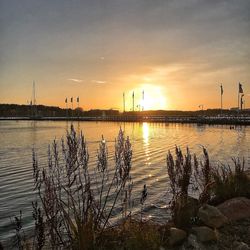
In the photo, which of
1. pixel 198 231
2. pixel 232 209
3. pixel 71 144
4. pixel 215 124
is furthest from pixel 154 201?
pixel 215 124

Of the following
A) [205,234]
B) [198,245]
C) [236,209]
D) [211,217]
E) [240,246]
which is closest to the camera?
[240,246]

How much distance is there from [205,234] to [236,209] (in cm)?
194

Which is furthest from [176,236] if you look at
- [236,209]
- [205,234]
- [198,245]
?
[236,209]

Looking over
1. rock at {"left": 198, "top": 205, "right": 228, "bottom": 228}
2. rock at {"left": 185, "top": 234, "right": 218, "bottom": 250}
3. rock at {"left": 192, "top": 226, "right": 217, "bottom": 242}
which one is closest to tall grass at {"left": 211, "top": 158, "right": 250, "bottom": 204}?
rock at {"left": 198, "top": 205, "right": 228, "bottom": 228}

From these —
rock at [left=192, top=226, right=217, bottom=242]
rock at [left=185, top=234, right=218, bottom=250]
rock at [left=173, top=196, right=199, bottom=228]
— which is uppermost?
rock at [left=173, top=196, right=199, bottom=228]

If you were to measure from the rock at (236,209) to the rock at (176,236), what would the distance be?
1.80 m

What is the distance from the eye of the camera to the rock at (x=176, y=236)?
6.85 m

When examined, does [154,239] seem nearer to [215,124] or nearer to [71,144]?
[71,144]

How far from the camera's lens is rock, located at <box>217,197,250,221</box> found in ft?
27.9

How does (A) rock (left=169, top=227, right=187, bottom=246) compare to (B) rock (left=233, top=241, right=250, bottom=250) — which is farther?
(A) rock (left=169, top=227, right=187, bottom=246)

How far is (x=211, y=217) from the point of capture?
7.77 metres

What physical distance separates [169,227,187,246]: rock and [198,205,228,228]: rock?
0.81m

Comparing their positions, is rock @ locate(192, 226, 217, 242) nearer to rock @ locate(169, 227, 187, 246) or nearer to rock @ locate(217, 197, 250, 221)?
rock @ locate(169, 227, 187, 246)

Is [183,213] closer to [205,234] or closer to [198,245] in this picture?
[205,234]
